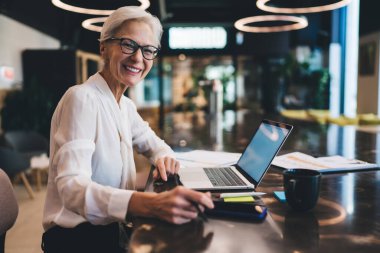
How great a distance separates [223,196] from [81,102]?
550 mm

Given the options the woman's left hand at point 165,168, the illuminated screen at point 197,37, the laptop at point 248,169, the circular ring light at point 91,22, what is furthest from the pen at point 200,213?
the illuminated screen at point 197,37

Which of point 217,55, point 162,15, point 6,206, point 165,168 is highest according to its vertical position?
point 162,15

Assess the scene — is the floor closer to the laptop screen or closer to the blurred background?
the blurred background

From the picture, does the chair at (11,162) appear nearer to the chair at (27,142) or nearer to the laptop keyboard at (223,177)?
the chair at (27,142)

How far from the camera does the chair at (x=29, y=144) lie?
5335mm

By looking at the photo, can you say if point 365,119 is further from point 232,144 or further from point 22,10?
point 22,10

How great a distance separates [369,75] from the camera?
10555mm

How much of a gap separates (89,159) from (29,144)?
5059mm

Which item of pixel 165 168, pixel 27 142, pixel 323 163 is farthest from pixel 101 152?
pixel 27 142

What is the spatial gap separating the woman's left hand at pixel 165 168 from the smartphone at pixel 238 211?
38cm

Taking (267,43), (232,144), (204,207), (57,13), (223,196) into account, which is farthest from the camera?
(267,43)

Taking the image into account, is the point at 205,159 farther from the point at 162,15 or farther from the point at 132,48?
the point at 162,15

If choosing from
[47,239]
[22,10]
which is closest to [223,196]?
[47,239]

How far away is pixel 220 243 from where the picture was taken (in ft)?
2.73
